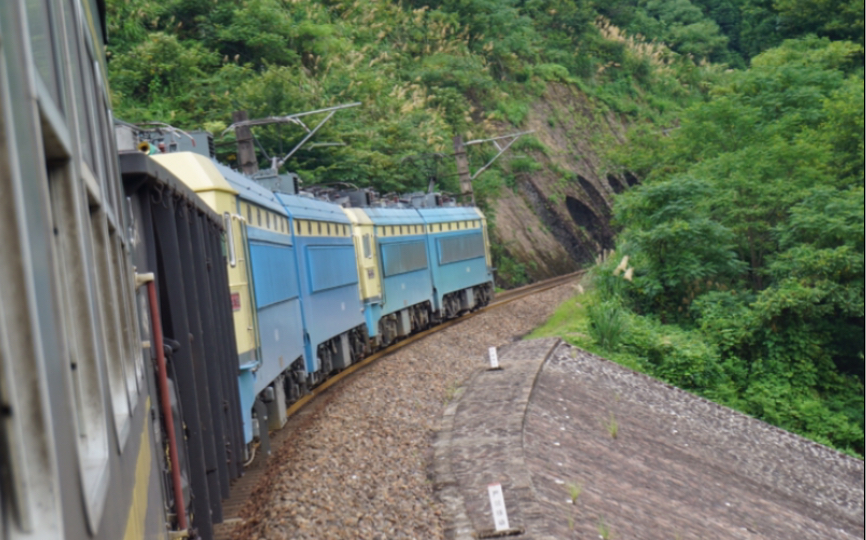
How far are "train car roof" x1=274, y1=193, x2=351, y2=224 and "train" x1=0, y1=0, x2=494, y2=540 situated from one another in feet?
0.21

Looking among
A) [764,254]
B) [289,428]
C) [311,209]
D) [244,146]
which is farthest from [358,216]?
[764,254]

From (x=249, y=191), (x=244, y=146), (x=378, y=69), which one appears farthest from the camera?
(x=378, y=69)

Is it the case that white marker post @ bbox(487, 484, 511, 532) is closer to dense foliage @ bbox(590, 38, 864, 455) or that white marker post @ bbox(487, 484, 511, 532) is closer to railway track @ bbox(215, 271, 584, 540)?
railway track @ bbox(215, 271, 584, 540)

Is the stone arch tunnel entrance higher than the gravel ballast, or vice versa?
the stone arch tunnel entrance

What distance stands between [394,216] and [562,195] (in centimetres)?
2455

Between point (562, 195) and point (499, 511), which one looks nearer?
point (499, 511)

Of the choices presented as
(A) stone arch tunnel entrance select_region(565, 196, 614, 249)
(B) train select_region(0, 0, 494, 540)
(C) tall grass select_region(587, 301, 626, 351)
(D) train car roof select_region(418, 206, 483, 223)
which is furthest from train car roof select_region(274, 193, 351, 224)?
(A) stone arch tunnel entrance select_region(565, 196, 614, 249)

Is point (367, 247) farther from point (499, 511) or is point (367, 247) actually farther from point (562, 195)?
point (562, 195)

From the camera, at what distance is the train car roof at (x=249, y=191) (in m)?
9.13

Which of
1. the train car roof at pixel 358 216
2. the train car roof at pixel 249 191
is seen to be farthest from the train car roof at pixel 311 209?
the train car roof at pixel 358 216

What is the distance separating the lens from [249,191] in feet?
32.5

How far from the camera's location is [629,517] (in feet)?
26.5

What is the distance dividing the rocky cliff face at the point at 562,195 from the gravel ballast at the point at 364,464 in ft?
77.3

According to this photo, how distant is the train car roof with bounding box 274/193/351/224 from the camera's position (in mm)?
12631
